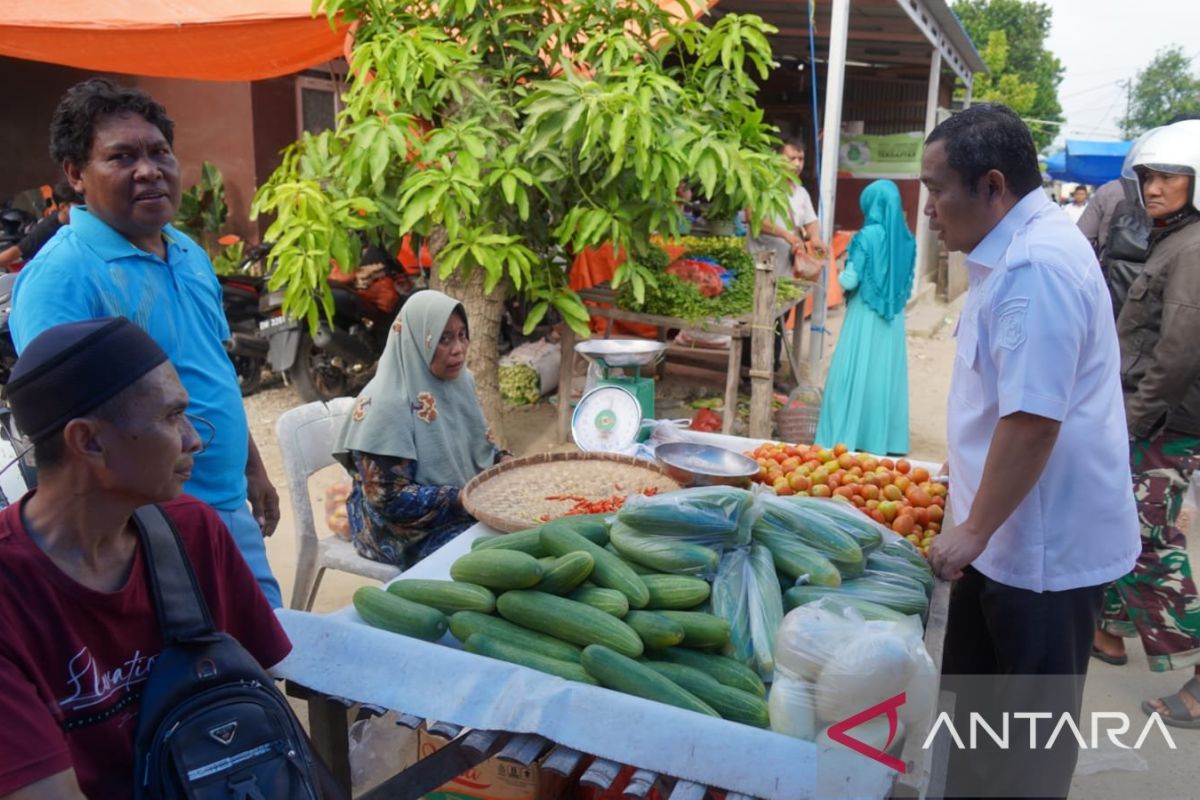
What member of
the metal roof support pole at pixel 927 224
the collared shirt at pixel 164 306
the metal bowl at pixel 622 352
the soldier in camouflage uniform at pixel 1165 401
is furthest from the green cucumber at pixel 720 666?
the metal roof support pole at pixel 927 224

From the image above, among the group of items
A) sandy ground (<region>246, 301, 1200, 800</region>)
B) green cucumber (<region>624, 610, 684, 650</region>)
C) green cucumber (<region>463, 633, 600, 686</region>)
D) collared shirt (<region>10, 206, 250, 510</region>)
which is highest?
collared shirt (<region>10, 206, 250, 510</region>)

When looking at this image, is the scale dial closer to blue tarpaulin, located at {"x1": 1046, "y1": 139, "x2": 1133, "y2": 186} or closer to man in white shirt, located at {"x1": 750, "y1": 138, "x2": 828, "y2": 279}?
man in white shirt, located at {"x1": 750, "y1": 138, "x2": 828, "y2": 279}

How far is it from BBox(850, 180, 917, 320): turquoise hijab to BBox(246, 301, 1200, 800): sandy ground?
1.25m

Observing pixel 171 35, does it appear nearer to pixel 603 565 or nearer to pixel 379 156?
pixel 379 156

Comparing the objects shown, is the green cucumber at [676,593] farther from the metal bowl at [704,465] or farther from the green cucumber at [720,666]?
the metal bowl at [704,465]

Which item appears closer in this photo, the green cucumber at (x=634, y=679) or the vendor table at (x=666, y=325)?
the green cucumber at (x=634, y=679)

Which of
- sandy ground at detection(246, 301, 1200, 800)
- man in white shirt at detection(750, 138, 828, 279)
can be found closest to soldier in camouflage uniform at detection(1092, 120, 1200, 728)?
sandy ground at detection(246, 301, 1200, 800)

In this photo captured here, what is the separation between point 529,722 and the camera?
5.87 ft

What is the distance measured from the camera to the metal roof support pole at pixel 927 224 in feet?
37.7

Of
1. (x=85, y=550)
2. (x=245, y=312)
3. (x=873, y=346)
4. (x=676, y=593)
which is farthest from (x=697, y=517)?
(x=245, y=312)

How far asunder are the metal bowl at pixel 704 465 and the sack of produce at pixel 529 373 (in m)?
4.24

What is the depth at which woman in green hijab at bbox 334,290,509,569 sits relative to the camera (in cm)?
321

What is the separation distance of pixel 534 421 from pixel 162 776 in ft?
18.8

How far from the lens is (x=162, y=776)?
1.40m
